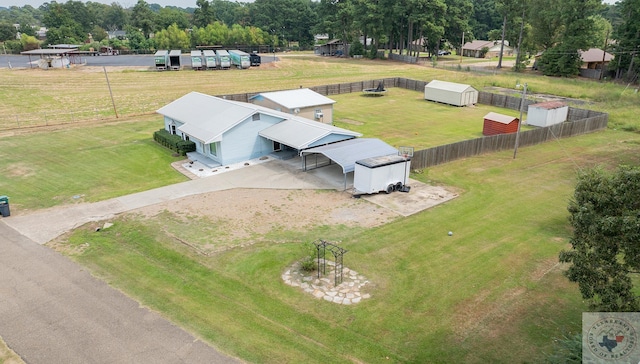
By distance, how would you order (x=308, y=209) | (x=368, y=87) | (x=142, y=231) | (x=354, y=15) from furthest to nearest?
(x=354, y=15)
(x=368, y=87)
(x=308, y=209)
(x=142, y=231)

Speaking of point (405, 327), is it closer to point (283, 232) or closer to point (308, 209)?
point (283, 232)

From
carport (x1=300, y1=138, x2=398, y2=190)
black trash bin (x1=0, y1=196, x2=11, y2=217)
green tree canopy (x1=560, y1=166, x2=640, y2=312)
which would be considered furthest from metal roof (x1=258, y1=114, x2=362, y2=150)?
green tree canopy (x1=560, y1=166, x2=640, y2=312)

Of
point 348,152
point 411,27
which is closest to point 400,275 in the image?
point 348,152

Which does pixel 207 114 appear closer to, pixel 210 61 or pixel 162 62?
pixel 210 61

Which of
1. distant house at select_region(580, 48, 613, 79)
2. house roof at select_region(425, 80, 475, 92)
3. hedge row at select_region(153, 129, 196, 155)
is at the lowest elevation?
hedge row at select_region(153, 129, 196, 155)

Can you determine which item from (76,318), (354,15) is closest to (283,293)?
(76,318)

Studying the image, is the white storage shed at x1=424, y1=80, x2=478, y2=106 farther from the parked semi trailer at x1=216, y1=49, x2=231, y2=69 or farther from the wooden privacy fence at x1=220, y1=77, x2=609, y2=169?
the parked semi trailer at x1=216, y1=49, x2=231, y2=69

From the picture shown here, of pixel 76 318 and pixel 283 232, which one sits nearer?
pixel 76 318
